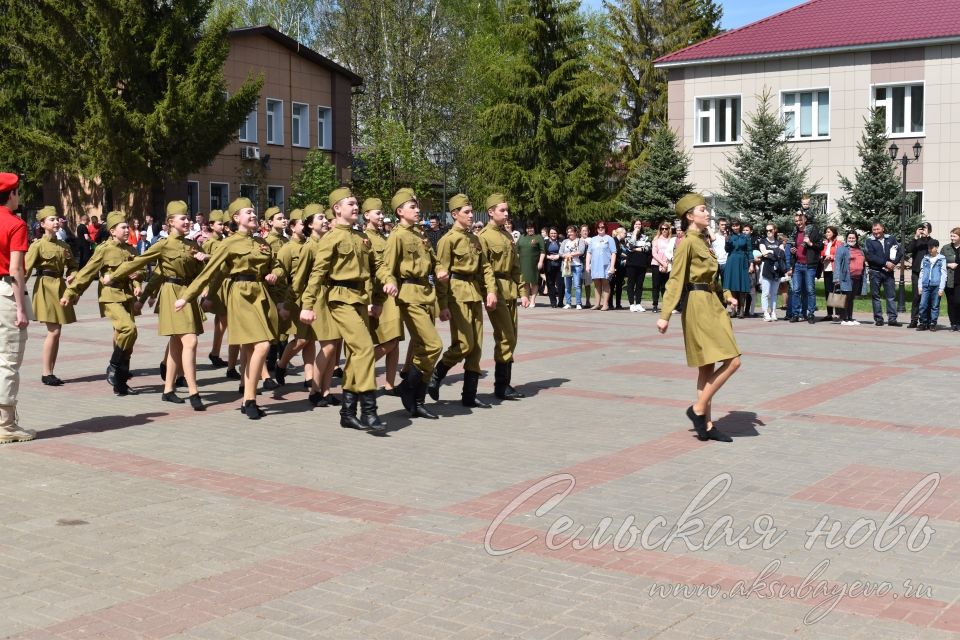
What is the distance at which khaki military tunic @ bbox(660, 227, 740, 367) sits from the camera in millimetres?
9141

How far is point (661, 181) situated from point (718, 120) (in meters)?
4.35

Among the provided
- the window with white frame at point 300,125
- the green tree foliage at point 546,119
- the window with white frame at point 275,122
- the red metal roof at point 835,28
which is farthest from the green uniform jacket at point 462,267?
the window with white frame at point 300,125

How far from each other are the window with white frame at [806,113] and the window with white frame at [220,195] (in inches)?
808

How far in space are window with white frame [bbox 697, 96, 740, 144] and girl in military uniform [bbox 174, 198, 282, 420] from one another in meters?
32.6

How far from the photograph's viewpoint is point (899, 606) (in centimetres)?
507

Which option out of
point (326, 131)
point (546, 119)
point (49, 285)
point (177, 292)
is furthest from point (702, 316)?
point (326, 131)

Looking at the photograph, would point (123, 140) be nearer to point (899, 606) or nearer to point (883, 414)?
point (883, 414)

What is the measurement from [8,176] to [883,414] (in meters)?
7.53

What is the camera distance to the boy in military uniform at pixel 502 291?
1121 centimetres

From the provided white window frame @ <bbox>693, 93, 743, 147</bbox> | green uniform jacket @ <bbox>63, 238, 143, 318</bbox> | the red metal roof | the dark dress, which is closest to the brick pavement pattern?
green uniform jacket @ <bbox>63, 238, 143, 318</bbox>

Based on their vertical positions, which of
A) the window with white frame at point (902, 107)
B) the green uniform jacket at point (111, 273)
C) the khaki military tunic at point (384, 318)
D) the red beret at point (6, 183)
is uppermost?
the window with white frame at point (902, 107)

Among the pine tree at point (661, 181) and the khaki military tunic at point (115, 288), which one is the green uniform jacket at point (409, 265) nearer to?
the khaki military tunic at point (115, 288)

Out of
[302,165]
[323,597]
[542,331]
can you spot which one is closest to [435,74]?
[302,165]

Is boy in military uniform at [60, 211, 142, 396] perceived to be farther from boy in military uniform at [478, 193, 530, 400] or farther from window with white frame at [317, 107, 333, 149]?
window with white frame at [317, 107, 333, 149]
